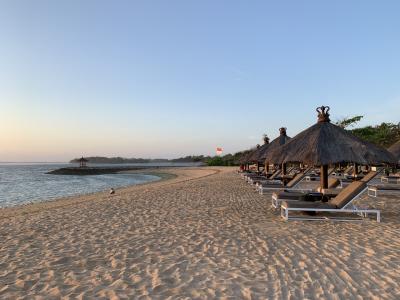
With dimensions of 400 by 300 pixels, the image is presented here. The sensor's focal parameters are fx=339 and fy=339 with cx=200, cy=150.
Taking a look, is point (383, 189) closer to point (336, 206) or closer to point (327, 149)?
point (327, 149)

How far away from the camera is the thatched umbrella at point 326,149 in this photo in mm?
7777

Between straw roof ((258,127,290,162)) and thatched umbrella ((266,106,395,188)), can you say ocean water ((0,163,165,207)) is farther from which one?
thatched umbrella ((266,106,395,188))

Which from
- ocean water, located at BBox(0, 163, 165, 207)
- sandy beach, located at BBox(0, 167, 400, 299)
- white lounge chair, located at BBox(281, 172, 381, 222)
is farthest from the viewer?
ocean water, located at BBox(0, 163, 165, 207)

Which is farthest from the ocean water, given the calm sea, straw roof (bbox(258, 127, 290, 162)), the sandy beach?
the sandy beach

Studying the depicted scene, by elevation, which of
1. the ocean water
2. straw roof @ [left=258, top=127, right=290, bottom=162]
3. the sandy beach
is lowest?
the ocean water

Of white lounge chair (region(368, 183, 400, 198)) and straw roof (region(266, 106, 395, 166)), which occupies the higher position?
straw roof (region(266, 106, 395, 166))

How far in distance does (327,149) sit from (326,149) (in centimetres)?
3

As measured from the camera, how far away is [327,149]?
8.00m

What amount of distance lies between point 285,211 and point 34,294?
5174 millimetres

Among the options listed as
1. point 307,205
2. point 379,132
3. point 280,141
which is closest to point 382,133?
point 379,132

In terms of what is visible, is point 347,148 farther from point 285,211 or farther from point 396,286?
point 396,286

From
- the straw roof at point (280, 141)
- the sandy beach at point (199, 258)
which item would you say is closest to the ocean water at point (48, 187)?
the straw roof at point (280, 141)

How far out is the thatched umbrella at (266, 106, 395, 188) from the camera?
778 cm

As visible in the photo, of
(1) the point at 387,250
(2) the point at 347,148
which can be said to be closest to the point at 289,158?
(2) the point at 347,148
